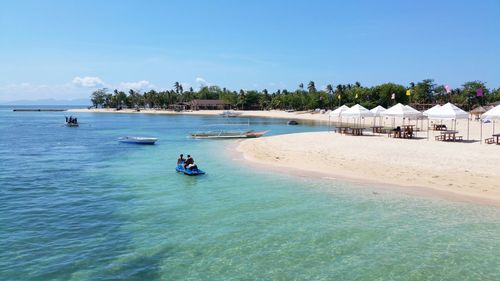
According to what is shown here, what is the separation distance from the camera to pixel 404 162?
863 inches

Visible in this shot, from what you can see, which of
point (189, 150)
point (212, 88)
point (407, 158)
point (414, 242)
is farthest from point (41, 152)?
point (212, 88)

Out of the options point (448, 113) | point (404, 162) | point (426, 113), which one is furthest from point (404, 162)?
point (426, 113)

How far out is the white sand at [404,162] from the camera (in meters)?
17.4

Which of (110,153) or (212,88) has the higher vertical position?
(212,88)

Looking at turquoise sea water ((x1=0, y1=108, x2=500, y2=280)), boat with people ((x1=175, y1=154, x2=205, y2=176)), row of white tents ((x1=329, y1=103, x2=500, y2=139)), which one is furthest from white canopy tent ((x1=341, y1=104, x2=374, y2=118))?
boat with people ((x1=175, y1=154, x2=205, y2=176))

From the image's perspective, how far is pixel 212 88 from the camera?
193000 mm

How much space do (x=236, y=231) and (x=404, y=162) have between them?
1300 cm

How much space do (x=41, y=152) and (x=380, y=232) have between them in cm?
3170

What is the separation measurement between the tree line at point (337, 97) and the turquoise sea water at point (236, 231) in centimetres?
4021

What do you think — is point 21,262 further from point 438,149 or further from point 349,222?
point 438,149

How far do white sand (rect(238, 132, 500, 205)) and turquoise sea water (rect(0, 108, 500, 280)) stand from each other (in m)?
1.99

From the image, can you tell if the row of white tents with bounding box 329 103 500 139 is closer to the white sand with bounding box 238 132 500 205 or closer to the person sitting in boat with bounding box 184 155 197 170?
the white sand with bounding box 238 132 500 205

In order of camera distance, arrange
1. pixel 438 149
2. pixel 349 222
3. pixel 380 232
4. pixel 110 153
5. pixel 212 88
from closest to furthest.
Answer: pixel 380 232 < pixel 349 222 < pixel 438 149 < pixel 110 153 < pixel 212 88

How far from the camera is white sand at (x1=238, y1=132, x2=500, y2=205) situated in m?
17.4
